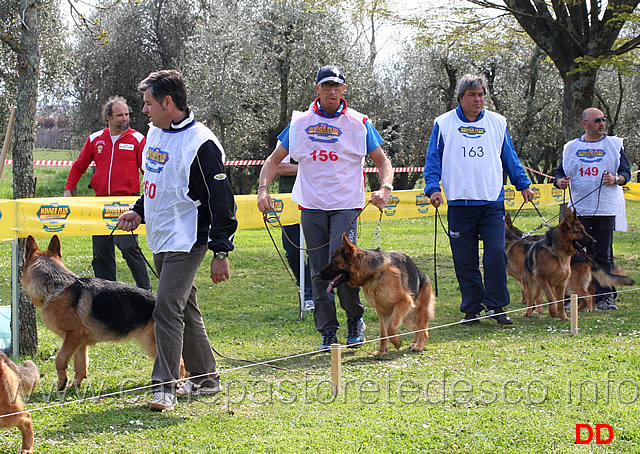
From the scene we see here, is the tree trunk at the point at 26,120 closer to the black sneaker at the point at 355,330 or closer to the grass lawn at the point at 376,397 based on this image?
the grass lawn at the point at 376,397

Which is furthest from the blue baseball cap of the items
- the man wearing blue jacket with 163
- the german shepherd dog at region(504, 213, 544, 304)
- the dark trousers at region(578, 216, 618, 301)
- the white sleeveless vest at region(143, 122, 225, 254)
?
the dark trousers at region(578, 216, 618, 301)

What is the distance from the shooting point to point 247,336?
21.7ft

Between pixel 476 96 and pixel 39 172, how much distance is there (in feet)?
84.0

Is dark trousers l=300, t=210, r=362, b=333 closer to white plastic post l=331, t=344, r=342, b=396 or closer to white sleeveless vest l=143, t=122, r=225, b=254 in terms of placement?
white plastic post l=331, t=344, r=342, b=396

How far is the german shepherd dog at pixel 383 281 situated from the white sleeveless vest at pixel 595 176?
10.8 feet

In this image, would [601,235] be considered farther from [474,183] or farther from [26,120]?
[26,120]

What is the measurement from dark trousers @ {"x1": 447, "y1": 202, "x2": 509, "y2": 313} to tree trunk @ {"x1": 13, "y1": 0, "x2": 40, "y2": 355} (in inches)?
163

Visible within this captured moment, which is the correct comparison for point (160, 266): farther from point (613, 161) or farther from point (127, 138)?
point (613, 161)

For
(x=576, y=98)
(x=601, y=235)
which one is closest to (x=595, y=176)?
(x=601, y=235)

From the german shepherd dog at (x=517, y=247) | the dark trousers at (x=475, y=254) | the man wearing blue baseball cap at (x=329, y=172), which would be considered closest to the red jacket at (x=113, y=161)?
the man wearing blue baseball cap at (x=329, y=172)

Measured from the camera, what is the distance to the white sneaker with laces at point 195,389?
4.50 metres

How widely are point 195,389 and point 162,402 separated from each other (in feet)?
1.44

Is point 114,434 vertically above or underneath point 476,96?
underneath

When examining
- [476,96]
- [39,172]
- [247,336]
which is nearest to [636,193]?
[476,96]
